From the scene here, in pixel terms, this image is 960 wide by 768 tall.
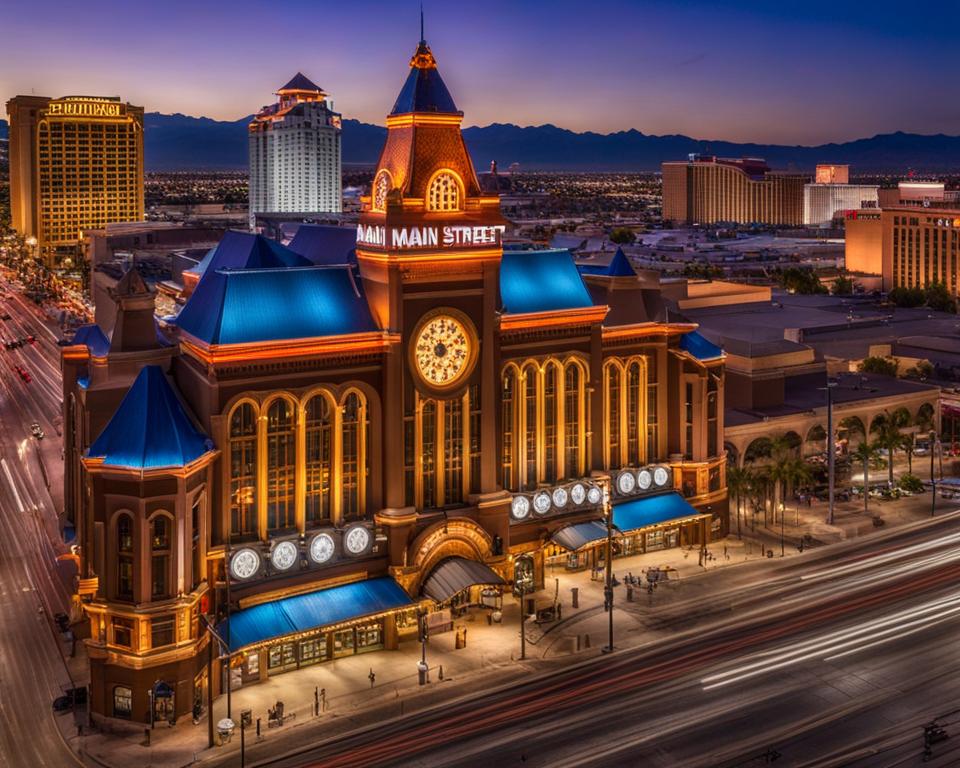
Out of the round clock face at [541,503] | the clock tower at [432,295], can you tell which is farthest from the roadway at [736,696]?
the clock tower at [432,295]

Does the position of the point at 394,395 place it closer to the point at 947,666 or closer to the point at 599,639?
the point at 599,639

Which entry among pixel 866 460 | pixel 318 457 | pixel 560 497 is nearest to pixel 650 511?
pixel 560 497

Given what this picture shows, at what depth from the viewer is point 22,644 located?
70.3m

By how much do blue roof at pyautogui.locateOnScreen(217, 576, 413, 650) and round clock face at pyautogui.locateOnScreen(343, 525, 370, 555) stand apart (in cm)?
219

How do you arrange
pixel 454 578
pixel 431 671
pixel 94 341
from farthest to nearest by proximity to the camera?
pixel 94 341 → pixel 454 578 → pixel 431 671

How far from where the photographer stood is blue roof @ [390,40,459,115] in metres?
77.1

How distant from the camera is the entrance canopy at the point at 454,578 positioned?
7238cm

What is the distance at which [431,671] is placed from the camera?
220ft

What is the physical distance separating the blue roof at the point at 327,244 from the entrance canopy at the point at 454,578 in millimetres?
24421

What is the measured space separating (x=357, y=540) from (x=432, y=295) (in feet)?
58.1

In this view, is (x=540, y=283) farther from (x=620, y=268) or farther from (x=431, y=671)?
(x=431, y=671)

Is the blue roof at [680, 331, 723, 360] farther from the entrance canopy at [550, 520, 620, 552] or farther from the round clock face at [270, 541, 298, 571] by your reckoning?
the round clock face at [270, 541, 298, 571]

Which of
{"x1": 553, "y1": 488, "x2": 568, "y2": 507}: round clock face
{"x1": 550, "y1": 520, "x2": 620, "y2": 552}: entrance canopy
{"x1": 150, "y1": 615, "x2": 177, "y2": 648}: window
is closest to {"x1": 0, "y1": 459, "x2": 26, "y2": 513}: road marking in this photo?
{"x1": 150, "y1": 615, "x2": 177, "y2": 648}: window

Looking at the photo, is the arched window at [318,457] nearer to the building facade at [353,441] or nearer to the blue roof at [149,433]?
the building facade at [353,441]
